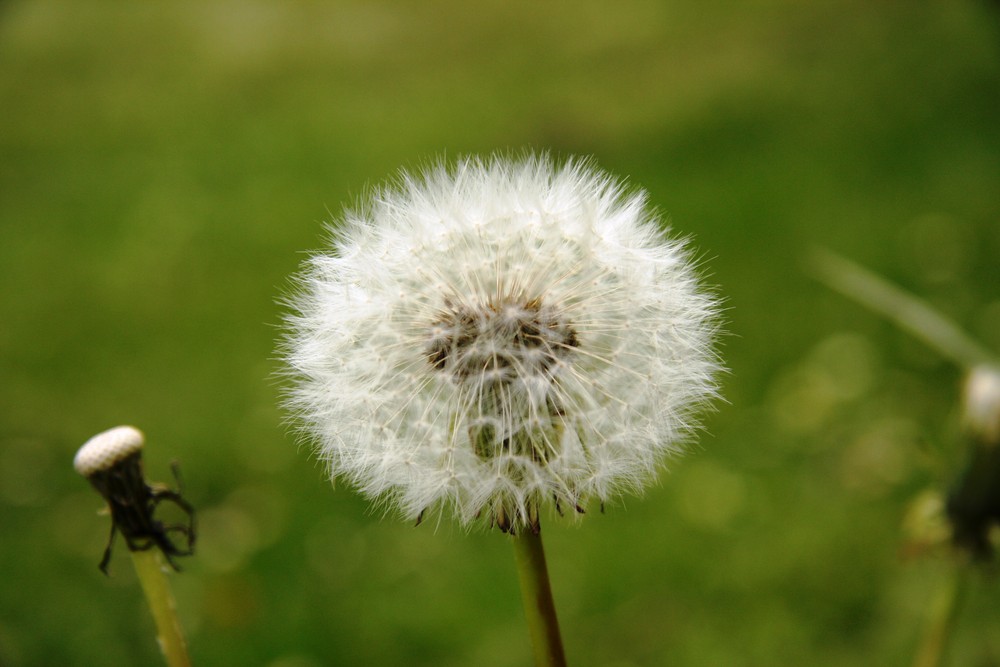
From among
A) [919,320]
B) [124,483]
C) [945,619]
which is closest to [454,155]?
[919,320]

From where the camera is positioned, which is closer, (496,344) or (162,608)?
(162,608)

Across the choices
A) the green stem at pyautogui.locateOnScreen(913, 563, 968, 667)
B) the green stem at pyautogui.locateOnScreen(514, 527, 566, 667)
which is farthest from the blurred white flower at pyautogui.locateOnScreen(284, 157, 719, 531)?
the green stem at pyautogui.locateOnScreen(913, 563, 968, 667)

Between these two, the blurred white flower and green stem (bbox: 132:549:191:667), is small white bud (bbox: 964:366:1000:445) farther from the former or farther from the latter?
green stem (bbox: 132:549:191:667)

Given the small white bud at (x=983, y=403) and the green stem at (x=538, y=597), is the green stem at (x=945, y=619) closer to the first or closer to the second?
the small white bud at (x=983, y=403)

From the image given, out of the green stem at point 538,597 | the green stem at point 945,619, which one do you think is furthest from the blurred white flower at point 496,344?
the green stem at point 945,619

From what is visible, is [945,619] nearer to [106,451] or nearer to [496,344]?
[496,344]

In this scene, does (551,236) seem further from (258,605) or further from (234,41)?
(234,41)
